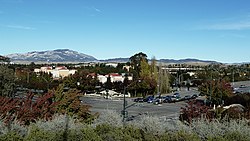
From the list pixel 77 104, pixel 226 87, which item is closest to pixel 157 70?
pixel 226 87

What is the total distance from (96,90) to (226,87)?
38643 mm

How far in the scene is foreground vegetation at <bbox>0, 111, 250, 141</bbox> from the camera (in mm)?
10398

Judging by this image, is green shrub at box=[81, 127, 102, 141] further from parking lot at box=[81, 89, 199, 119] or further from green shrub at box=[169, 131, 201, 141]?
parking lot at box=[81, 89, 199, 119]

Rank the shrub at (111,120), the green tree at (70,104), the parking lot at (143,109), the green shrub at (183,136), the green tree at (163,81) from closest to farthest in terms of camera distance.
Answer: the green shrub at (183,136)
the shrub at (111,120)
the green tree at (70,104)
the parking lot at (143,109)
the green tree at (163,81)

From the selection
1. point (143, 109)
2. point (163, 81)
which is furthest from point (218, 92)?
point (163, 81)

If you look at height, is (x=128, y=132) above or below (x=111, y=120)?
below

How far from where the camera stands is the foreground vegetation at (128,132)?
10398mm

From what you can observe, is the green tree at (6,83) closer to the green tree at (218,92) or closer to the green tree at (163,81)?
the green tree at (218,92)

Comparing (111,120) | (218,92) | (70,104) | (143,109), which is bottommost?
(143,109)

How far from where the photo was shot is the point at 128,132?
1097 cm

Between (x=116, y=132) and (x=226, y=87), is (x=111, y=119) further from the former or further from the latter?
(x=226, y=87)

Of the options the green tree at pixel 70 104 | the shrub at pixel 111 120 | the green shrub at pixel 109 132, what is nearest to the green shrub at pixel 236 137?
the green shrub at pixel 109 132

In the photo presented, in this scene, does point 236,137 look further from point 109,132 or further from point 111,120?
point 111,120

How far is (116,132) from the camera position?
10828mm
